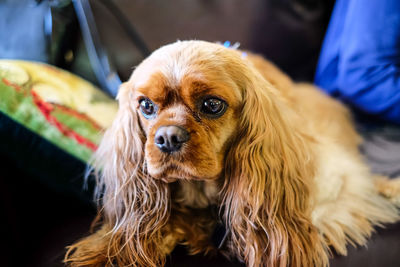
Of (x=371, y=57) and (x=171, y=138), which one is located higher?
(x=371, y=57)

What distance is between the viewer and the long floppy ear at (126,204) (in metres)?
1.06

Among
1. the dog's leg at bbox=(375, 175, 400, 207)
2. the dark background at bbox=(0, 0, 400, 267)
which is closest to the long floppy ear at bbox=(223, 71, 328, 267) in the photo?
the dark background at bbox=(0, 0, 400, 267)

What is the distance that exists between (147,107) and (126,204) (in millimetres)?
338

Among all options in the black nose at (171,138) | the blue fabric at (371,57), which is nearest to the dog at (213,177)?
the black nose at (171,138)

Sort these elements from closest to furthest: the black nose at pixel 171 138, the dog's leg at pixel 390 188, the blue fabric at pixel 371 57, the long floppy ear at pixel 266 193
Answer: the black nose at pixel 171 138 → the long floppy ear at pixel 266 193 → the dog's leg at pixel 390 188 → the blue fabric at pixel 371 57

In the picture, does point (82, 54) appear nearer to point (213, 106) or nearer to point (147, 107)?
point (147, 107)

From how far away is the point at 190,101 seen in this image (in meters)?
0.96

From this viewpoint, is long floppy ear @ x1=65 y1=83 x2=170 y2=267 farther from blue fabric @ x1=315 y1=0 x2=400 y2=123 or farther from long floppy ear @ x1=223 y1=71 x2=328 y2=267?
blue fabric @ x1=315 y1=0 x2=400 y2=123

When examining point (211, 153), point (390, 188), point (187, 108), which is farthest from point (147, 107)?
point (390, 188)

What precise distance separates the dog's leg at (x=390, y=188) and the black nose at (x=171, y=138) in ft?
2.75

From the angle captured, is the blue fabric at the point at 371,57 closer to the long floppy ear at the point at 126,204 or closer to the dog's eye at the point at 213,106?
the dog's eye at the point at 213,106

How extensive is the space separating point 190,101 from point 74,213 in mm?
664

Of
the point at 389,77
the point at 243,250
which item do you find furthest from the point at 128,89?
the point at 389,77

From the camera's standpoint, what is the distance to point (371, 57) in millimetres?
1418
